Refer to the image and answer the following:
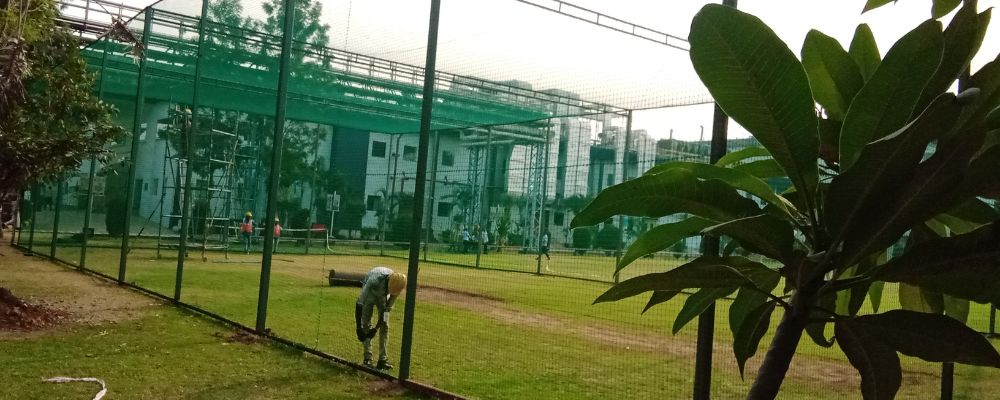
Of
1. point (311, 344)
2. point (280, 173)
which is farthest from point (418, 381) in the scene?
point (280, 173)

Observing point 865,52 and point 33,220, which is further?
point 33,220

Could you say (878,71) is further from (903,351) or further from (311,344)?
(311,344)

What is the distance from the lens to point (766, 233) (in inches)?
39.0

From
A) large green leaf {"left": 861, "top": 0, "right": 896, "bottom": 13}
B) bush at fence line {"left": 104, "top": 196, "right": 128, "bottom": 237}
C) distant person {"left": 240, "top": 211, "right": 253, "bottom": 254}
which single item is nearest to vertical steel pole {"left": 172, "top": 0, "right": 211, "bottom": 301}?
distant person {"left": 240, "top": 211, "right": 253, "bottom": 254}

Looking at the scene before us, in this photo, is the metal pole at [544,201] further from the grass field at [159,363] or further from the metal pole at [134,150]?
the metal pole at [134,150]

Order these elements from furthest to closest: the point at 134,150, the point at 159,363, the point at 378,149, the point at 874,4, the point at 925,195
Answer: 1. the point at 134,150
2. the point at 378,149
3. the point at 159,363
4. the point at 874,4
5. the point at 925,195

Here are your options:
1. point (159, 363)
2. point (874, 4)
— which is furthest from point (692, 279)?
point (159, 363)

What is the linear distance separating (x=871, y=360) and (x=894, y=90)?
12.5 inches

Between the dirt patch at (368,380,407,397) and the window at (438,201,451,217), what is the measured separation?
1985 millimetres

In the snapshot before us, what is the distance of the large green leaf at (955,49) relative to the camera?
2.94 feet

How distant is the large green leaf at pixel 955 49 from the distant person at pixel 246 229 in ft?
29.2

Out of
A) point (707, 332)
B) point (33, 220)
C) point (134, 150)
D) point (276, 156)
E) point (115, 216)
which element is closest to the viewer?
point (707, 332)

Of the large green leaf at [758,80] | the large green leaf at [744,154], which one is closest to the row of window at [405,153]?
the large green leaf at [744,154]

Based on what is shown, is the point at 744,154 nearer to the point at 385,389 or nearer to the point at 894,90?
the point at 894,90
